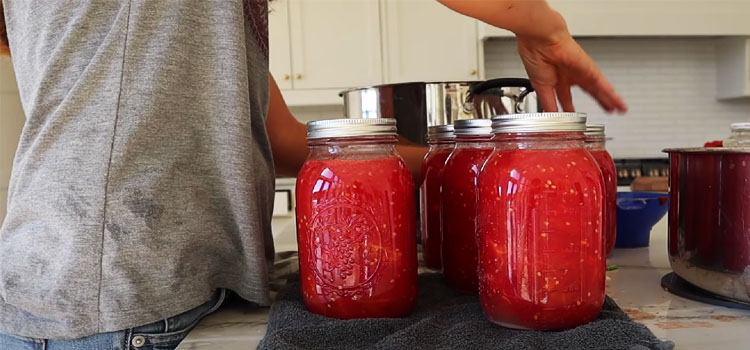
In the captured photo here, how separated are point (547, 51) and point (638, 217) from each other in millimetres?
315

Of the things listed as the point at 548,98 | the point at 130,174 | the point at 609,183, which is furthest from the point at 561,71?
the point at 130,174

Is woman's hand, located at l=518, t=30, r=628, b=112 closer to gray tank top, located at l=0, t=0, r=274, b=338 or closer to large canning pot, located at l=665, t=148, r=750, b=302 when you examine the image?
large canning pot, located at l=665, t=148, r=750, b=302

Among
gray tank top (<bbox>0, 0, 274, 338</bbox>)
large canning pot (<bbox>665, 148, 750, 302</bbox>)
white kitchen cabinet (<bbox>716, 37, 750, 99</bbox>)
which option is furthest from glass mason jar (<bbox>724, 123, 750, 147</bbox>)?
white kitchen cabinet (<bbox>716, 37, 750, 99</bbox>)

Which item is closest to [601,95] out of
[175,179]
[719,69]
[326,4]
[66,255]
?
[175,179]

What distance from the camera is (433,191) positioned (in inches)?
30.3

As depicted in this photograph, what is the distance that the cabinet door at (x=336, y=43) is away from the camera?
2826 mm

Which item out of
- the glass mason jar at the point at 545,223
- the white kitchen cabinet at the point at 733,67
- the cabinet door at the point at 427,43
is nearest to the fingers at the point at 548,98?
the glass mason jar at the point at 545,223

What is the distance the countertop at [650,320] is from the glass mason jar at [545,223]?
0.08 meters

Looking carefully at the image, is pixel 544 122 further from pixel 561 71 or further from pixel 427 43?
pixel 427 43

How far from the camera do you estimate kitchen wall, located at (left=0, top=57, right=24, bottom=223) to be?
239 centimetres

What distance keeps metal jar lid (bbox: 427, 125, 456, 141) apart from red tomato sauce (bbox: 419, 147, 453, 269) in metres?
0.01

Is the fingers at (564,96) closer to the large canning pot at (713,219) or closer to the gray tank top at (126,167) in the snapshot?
the large canning pot at (713,219)

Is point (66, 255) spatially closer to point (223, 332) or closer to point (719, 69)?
point (223, 332)

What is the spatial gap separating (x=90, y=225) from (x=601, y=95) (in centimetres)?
62
